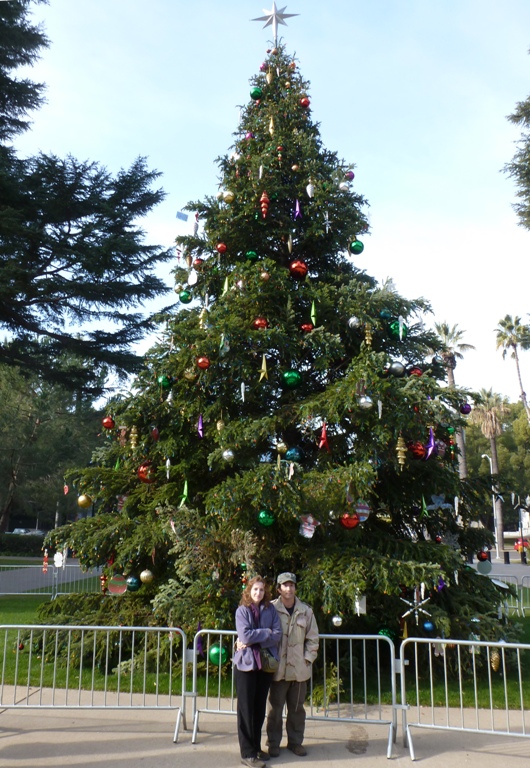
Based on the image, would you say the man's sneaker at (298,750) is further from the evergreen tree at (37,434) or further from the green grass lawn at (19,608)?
the evergreen tree at (37,434)

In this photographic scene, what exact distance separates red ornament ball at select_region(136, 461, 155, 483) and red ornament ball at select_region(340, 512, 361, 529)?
2.82 meters

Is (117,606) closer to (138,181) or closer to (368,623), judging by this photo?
(368,623)

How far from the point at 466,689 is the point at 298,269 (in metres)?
5.72

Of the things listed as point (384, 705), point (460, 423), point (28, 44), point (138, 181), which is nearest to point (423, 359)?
point (460, 423)

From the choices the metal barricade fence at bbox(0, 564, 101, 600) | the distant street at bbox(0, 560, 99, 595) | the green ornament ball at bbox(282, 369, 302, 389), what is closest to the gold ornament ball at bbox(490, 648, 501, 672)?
the green ornament ball at bbox(282, 369, 302, 389)

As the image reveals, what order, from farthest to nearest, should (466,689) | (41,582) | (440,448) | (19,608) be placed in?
1. (41,582)
2. (19,608)
3. (440,448)
4. (466,689)

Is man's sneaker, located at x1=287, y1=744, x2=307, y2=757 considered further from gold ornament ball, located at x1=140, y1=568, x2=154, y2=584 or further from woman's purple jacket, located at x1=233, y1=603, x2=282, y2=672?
gold ornament ball, located at x1=140, y1=568, x2=154, y2=584

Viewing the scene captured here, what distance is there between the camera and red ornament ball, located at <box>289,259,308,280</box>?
28.5ft

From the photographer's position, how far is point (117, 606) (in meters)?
8.56

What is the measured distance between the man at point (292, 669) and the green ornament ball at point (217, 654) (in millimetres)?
1307

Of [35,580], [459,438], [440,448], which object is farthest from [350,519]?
[459,438]

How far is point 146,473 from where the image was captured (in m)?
8.43

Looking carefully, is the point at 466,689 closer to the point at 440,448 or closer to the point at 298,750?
the point at 440,448

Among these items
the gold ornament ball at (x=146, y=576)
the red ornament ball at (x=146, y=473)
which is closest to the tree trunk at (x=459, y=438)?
the red ornament ball at (x=146, y=473)
